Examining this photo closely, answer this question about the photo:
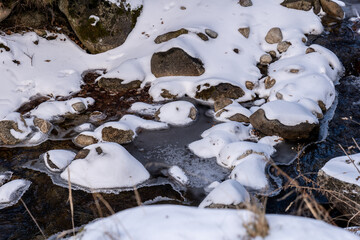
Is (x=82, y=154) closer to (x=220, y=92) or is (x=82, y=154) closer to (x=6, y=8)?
(x=220, y=92)

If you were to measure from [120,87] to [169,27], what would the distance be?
8.44ft

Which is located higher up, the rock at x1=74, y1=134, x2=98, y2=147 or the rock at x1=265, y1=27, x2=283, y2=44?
the rock at x1=265, y1=27, x2=283, y2=44

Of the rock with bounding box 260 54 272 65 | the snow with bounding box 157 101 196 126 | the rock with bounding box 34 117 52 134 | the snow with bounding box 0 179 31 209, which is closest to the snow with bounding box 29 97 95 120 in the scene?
the rock with bounding box 34 117 52 134

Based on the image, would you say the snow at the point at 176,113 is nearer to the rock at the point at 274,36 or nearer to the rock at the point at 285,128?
the rock at the point at 285,128

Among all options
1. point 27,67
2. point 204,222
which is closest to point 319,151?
point 204,222

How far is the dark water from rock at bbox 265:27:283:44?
2.14 m

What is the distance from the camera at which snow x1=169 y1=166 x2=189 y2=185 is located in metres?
5.78

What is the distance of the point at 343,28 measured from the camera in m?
10.5

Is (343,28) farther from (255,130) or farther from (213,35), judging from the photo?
(255,130)

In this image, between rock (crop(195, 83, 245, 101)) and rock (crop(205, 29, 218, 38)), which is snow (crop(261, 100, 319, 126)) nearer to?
rock (crop(195, 83, 245, 101))

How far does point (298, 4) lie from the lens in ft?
35.1

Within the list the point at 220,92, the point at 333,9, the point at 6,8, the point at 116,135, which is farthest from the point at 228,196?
the point at 333,9

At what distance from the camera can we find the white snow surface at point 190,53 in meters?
8.22

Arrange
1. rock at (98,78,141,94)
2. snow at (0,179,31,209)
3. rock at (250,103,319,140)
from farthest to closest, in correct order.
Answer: rock at (98,78,141,94) < rock at (250,103,319,140) < snow at (0,179,31,209)
